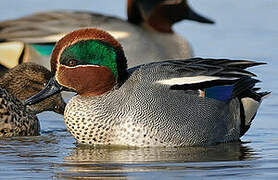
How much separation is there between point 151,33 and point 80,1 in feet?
8.25

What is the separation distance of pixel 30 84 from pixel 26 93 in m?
0.10

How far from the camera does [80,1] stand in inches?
589

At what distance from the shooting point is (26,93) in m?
9.09

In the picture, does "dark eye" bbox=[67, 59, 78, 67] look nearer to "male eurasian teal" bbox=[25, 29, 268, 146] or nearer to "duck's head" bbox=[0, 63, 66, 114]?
"male eurasian teal" bbox=[25, 29, 268, 146]

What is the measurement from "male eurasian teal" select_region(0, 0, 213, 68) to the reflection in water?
427 centimetres

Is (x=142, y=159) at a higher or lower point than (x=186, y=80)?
lower

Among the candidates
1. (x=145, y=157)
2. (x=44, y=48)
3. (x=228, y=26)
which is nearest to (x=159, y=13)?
(x=228, y=26)

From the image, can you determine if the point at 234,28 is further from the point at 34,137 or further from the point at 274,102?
the point at 34,137

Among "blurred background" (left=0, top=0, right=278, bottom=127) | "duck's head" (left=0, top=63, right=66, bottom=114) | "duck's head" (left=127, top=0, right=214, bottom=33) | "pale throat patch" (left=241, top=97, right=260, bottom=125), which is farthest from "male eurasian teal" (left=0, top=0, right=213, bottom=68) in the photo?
"pale throat patch" (left=241, top=97, right=260, bottom=125)

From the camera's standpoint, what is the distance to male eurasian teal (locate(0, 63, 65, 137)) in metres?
8.54

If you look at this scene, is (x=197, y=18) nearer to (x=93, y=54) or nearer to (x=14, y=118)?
(x=14, y=118)

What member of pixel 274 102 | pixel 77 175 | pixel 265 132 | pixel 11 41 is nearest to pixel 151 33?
pixel 11 41

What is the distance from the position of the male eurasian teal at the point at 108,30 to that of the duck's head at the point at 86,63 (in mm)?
4265

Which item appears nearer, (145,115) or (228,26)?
(145,115)
